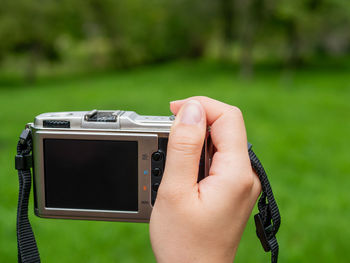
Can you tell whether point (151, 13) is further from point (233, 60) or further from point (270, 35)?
point (270, 35)

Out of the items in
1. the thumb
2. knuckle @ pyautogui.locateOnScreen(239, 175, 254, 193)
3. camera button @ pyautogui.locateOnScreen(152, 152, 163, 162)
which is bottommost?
camera button @ pyautogui.locateOnScreen(152, 152, 163, 162)

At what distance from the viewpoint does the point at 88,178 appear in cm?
175

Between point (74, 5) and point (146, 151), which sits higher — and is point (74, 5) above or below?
above

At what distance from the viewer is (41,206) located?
1762mm

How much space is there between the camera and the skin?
127 centimetres

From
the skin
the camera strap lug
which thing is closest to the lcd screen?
the camera strap lug

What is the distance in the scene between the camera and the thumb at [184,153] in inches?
50.0

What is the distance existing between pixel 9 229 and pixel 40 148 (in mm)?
2878

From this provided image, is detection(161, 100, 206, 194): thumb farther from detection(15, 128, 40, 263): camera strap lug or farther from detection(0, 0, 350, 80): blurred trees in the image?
detection(0, 0, 350, 80): blurred trees

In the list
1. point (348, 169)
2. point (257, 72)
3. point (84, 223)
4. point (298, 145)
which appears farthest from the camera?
point (257, 72)

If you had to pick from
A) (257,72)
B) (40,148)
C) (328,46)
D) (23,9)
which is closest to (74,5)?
(23,9)

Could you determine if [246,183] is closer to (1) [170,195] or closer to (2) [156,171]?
(1) [170,195]

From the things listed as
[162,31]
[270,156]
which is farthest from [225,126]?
[162,31]

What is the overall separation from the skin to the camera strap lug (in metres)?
0.52
